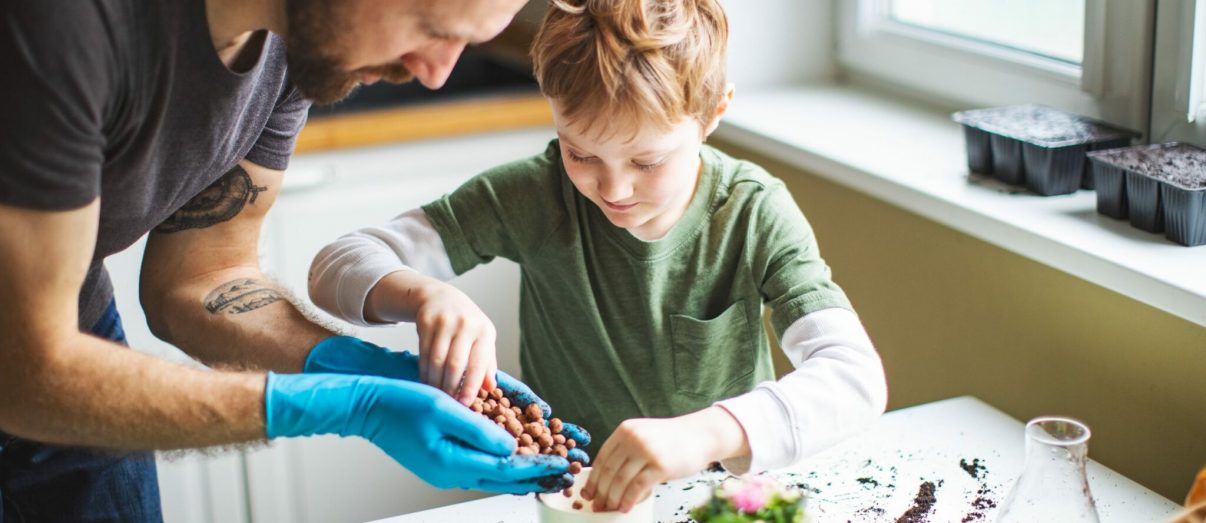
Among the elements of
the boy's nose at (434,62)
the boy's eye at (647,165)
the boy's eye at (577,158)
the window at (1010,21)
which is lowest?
the window at (1010,21)

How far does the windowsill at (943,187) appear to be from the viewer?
1275 millimetres

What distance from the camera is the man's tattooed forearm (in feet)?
4.27

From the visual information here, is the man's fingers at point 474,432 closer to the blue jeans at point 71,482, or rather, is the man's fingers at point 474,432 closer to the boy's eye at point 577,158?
the boy's eye at point 577,158

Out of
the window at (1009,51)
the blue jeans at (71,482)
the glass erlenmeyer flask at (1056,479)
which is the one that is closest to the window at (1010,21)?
the window at (1009,51)

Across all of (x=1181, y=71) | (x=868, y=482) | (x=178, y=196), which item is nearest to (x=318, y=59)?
(x=178, y=196)

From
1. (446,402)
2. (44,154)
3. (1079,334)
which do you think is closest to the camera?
(44,154)

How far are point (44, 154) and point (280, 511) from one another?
4.66 feet

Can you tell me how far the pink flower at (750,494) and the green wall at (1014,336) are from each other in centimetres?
56

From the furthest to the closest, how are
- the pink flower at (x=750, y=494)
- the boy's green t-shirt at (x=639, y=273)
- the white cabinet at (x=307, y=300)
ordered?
1. the white cabinet at (x=307, y=300)
2. the boy's green t-shirt at (x=639, y=273)
3. the pink flower at (x=750, y=494)

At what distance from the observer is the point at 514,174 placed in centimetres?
145

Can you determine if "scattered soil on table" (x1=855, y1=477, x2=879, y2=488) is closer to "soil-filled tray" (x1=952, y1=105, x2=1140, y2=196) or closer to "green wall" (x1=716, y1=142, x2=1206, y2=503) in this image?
"green wall" (x1=716, y1=142, x2=1206, y2=503)

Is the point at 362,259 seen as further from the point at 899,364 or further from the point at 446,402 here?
the point at 899,364

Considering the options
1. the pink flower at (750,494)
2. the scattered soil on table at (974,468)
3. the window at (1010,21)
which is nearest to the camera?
the pink flower at (750,494)

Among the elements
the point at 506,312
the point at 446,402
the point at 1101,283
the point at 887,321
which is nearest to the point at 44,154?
the point at 446,402
